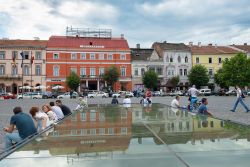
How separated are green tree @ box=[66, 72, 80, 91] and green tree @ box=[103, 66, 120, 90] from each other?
5355 mm

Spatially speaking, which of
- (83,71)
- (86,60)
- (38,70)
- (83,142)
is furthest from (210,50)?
(83,142)

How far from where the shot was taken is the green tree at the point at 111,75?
6519 centimetres

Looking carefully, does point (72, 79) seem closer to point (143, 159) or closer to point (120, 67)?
point (120, 67)

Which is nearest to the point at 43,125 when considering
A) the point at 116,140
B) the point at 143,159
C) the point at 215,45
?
the point at 116,140

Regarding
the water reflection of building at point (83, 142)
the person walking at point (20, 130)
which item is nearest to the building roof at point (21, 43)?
the person walking at point (20, 130)

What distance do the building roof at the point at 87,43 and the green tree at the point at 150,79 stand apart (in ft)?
24.9

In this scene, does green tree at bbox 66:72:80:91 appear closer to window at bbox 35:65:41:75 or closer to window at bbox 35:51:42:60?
window at bbox 35:65:41:75

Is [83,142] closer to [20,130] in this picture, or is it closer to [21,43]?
[20,130]

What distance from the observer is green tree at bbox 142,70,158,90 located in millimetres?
67750

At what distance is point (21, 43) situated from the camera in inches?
2638

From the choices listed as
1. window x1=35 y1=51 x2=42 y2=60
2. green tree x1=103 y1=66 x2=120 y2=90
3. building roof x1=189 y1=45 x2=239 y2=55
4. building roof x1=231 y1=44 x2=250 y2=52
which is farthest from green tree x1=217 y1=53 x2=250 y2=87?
window x1=35 y1=51 x2=42 y2=60

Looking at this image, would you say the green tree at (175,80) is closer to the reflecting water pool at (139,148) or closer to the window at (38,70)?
the window at (38,70)

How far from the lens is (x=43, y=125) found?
29.1ft

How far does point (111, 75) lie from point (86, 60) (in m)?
7.28
